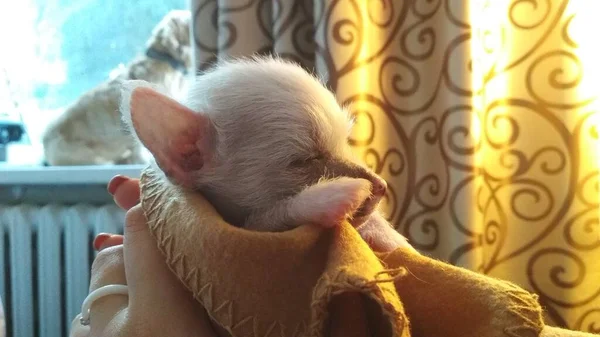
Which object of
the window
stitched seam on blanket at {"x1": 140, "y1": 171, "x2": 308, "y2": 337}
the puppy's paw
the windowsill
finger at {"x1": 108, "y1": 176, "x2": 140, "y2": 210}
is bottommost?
the windowsill

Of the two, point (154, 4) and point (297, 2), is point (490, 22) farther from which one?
point (154, 4)

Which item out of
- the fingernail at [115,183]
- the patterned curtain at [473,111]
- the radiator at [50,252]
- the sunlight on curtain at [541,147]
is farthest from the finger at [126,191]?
the radiator at [50,252]

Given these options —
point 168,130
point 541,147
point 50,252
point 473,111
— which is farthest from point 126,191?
point 50,252

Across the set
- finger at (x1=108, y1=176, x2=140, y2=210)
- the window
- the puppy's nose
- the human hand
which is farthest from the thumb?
the window

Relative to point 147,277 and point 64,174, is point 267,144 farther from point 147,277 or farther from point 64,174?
point 64,174

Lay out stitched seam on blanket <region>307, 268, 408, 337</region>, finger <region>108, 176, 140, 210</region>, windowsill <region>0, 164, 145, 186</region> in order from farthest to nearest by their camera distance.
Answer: windowsill <region>0, 164, 145, 186</region> < finger <region>108, 176, 140, 210</region> < stitched seam on blanket <region>307, 268, 408, 337</region>

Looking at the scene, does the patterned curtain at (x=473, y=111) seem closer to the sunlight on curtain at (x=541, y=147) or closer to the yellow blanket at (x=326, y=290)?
the sunlight on curtain at (x=541, y=147)

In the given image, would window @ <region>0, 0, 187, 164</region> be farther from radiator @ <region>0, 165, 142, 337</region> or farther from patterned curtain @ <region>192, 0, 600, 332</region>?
patterned curtain @ <region>192, 0, 600, 332</region>
